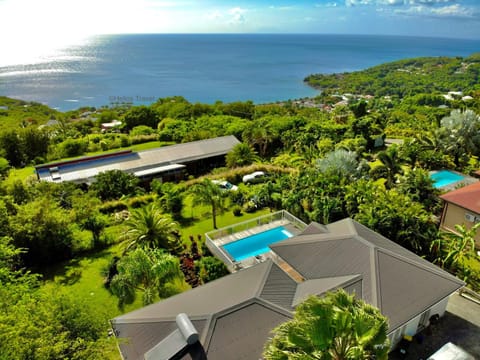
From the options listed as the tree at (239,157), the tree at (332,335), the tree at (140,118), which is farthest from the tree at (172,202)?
the tree at (140,118)

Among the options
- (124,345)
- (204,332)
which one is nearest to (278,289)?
(204,332)

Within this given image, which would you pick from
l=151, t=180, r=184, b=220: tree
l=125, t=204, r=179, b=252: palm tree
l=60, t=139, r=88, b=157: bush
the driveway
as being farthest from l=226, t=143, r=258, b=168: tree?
the driveway

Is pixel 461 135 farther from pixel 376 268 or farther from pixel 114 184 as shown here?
pixel 114 184

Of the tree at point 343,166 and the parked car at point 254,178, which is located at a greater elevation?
the tree at point 343,166

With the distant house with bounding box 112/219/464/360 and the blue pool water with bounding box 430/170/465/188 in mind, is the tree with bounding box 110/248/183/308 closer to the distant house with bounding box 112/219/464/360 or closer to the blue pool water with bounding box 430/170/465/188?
the distant house with bounding box 112/219/464/360

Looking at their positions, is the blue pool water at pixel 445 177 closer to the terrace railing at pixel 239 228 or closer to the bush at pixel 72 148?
the terrace railing at pixel 239 228
